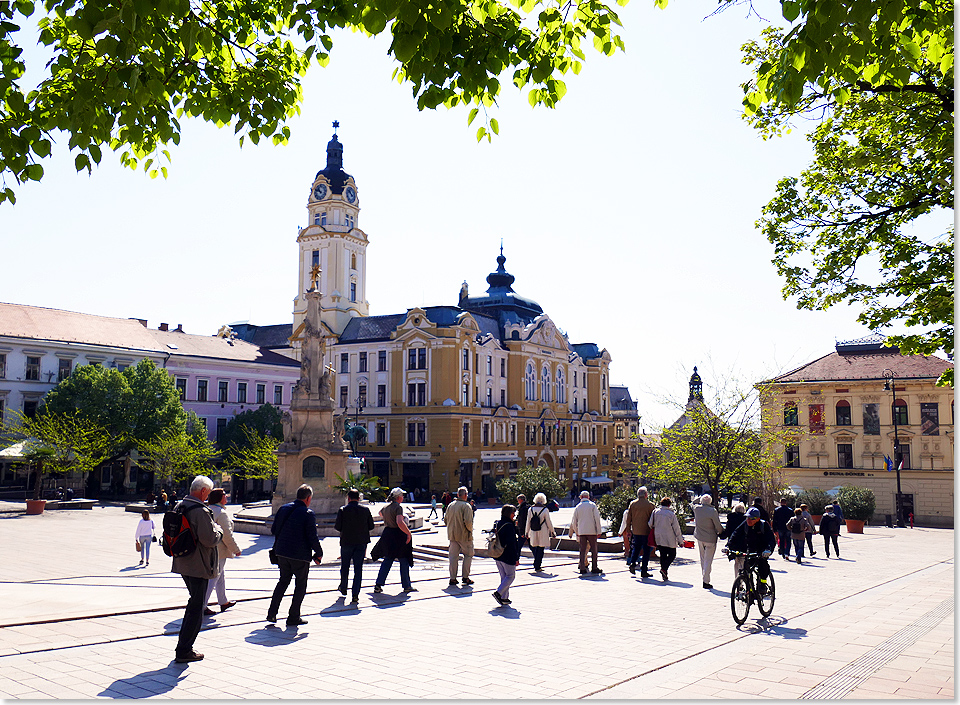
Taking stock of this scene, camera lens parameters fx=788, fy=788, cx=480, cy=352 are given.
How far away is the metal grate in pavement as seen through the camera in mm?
6055

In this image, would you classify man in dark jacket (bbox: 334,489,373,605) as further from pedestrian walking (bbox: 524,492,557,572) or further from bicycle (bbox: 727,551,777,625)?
pedestrian walking (bbox: 524,492,557,572)

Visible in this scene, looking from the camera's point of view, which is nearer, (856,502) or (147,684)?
(147,684)

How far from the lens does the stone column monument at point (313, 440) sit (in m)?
24.8

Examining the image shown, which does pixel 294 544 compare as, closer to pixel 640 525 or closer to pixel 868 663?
pixel 868 663

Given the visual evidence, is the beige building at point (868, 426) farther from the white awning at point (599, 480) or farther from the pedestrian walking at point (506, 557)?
the white awning at point (599, 480)

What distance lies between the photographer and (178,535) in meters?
7.45

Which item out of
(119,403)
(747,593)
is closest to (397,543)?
(747,593)

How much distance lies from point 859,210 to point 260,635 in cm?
1085

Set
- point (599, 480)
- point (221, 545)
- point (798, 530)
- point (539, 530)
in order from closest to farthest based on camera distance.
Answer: point (221, 545)
point (539, 530)
point (798, 530)
point (599, 480)

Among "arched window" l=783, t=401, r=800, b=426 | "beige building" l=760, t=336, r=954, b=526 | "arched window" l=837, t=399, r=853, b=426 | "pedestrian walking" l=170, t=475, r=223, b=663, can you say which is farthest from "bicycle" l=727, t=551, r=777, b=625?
"arched window" l=837, t=399, r=853, b=426

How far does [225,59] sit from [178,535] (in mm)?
4468

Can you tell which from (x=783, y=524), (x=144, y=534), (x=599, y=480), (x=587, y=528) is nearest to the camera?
(x=587, y=528)

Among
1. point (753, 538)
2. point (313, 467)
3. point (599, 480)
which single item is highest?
point (313, 467)

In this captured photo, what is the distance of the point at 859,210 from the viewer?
12.7 m
